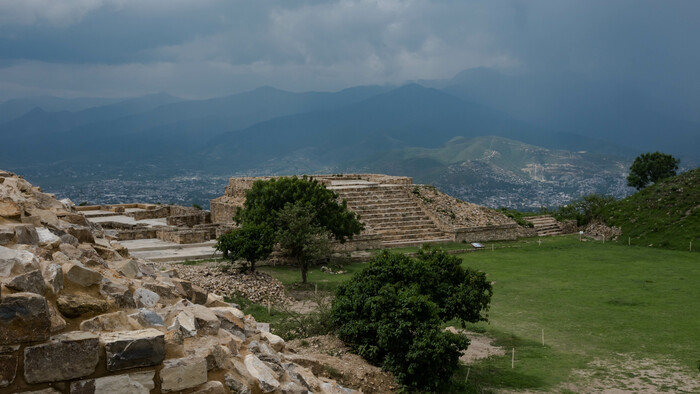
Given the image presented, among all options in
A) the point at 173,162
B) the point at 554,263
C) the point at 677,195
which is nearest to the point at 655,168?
the point at 677,195

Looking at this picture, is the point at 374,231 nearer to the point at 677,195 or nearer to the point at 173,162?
the point at 677,195

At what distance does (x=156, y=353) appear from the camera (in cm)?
418

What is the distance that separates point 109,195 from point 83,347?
310 ft

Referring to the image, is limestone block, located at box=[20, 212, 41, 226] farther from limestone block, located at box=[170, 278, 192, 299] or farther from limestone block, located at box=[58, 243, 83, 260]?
limestone block, located at box=[170, 278, 192, 299]

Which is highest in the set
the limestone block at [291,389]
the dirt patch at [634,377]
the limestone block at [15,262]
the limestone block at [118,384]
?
the limestone block at [15,262]

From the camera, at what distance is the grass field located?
1245 centimetres

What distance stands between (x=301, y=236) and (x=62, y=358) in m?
18.0

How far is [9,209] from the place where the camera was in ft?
16.4

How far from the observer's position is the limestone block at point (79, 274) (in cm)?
453

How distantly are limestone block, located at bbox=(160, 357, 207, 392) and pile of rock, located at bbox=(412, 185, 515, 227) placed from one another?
27.6m

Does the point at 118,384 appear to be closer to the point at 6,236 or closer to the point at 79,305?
the point at 79,305

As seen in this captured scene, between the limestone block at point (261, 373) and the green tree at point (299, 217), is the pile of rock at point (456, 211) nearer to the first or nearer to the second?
the green tree at point (299, 217)

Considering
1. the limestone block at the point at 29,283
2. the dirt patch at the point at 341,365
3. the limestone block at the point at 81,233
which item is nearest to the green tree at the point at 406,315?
the dirt patch at the point at 341,365

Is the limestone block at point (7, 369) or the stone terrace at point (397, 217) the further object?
the stone terrace at point (397, 217)
